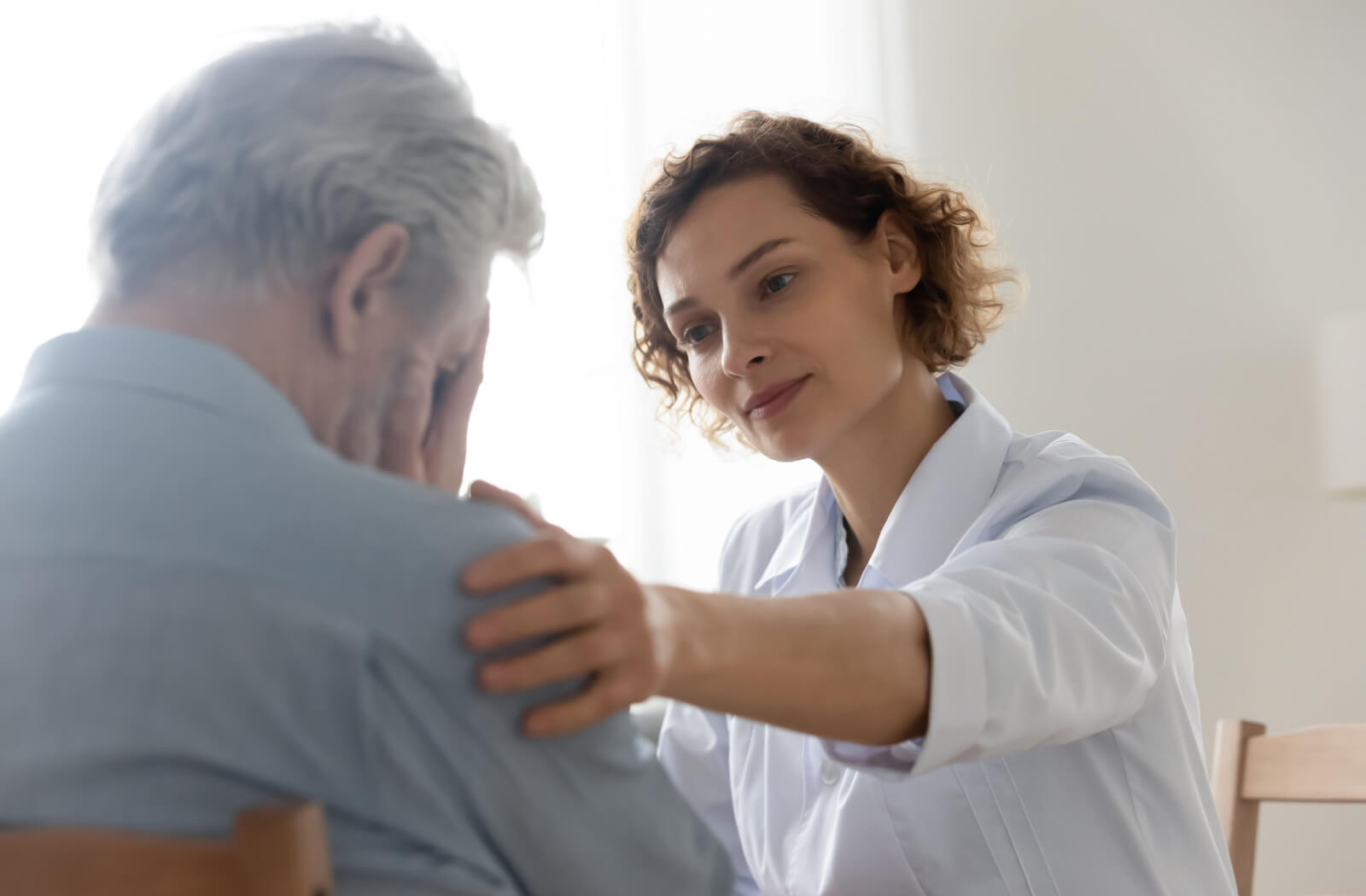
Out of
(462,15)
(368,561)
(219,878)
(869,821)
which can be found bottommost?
(869,821)

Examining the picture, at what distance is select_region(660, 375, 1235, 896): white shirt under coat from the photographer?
865 mm

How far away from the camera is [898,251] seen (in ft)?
5.05

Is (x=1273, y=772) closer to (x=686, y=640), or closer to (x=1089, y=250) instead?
(x=686, y=640)

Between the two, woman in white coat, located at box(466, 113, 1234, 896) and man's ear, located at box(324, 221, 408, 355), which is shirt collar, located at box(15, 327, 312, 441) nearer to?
man's ear, located at box(324, 221, 408, 355)

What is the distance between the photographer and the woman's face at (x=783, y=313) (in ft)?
4.60

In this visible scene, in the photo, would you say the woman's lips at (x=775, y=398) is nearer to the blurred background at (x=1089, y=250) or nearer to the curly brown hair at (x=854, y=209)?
the curly brown hair at (x=854, y=209)

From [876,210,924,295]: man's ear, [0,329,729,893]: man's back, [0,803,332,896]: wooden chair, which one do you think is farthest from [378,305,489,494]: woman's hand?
[876,210,924,295]: man's ear

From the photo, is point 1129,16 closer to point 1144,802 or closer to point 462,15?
point 462,15

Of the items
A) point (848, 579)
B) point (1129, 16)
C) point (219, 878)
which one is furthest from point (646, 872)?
point (1129, 16)

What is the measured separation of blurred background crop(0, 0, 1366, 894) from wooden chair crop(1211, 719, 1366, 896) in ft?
4.54

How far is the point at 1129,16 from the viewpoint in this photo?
2.99 m

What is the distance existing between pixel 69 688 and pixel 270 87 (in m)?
0.36

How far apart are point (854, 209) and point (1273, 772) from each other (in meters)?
0.93

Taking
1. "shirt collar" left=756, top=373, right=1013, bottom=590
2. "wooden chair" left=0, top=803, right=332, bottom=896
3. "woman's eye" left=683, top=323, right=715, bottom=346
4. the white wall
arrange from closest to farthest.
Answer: "wooden chair" left=0, top=803, right=332, bottom=896
"shirt collar" left=756, top=373, right=1013, bottom=590
"woman's eye" left=683, top=323, right=715, bottom=346
the white wall
